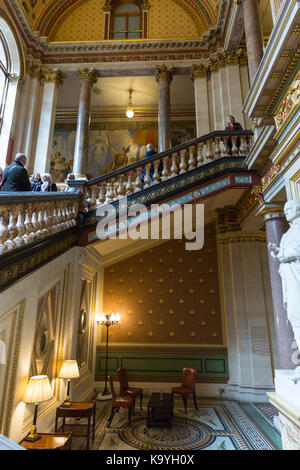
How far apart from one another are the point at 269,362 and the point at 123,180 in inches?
216

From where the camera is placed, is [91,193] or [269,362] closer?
[91,193]

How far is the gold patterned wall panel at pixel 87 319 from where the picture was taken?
6344 millimetres

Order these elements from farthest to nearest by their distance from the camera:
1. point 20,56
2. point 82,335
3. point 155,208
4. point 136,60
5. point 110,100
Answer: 1. point 110,100
2. point 136,60
3. point 20,56
4. point 82,335
5. point 155,208

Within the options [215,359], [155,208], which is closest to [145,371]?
[215,359]

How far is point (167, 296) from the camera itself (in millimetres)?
7941

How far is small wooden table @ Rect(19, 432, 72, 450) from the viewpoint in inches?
125

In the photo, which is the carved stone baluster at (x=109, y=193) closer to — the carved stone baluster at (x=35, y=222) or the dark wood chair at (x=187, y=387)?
the carved stone baluster at (x=35, y=222)

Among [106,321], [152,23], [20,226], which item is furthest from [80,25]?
[106,321]

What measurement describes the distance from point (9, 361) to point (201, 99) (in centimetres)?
789

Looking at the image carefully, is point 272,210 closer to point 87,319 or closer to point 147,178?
point 147,178

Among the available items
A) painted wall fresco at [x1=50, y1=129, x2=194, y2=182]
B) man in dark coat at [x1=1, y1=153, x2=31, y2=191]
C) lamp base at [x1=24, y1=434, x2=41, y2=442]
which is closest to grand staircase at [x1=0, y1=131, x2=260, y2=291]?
man in dark coat at [x1=1, y1=153, x2=31, y2=191]

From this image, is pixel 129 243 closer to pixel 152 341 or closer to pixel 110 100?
pixel 152 341

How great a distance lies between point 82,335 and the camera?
6.53 meters

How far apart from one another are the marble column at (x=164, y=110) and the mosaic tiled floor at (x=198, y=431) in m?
6.26
